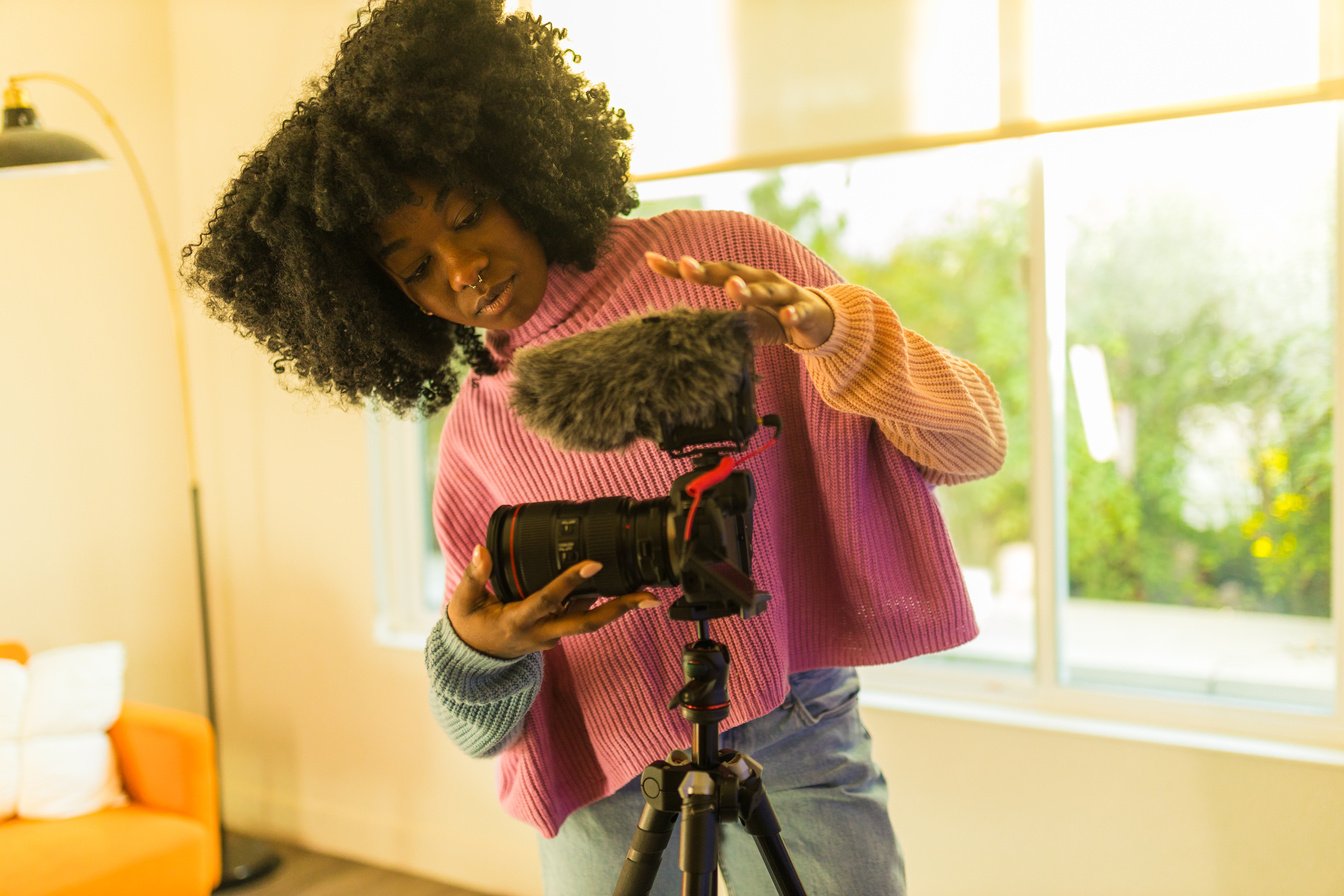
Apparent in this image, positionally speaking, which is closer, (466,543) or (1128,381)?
(466,543)

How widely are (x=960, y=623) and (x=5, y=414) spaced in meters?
2.50

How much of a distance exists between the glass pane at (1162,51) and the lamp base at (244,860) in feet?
8.46

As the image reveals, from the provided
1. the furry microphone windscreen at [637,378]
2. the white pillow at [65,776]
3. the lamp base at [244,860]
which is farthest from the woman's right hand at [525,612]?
the lamp base at [244,860]

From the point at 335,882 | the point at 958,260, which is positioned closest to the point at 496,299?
the point at 958,260

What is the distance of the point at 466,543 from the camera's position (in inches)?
56.1

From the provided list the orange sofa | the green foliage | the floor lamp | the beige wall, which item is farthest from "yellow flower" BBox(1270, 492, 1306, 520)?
the floor lamp

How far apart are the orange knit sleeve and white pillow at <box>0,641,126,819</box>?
6.88 feet

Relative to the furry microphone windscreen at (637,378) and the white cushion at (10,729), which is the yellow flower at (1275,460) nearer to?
the furry microphone windscreen at (637,378)

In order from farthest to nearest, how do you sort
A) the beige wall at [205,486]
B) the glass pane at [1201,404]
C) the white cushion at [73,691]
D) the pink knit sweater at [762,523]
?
the beige wall at [205,486]
the white cushion at [73,691]
the glass pane at [1201,404]
the pink knit sweater at [762,523]

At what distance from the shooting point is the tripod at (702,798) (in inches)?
39.7

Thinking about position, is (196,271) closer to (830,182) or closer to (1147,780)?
(830,182)

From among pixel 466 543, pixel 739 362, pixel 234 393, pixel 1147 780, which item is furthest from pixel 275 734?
pixel 739 362

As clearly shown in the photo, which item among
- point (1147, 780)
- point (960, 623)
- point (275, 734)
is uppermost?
point (960, 623)

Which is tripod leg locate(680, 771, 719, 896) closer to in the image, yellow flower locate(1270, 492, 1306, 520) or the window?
the window
